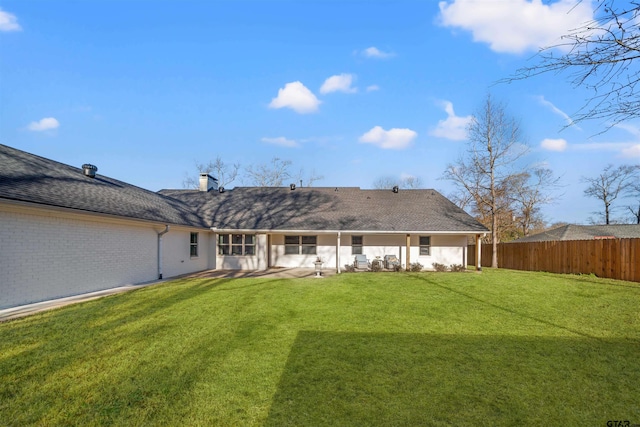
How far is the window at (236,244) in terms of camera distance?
655 inches

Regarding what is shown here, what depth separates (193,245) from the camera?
15.6 metres

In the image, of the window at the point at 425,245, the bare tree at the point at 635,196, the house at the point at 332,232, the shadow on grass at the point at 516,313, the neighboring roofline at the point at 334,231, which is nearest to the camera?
the shadow on grass at the point at 516,313

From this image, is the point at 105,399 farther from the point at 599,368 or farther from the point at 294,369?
the point at 599,368

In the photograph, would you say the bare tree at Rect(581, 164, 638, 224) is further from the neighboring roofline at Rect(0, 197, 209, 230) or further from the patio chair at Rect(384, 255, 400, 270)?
the neighboring roofline at Rect(0, 197, 209, 230)

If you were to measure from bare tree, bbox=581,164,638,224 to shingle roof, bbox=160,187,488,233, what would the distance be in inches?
1196

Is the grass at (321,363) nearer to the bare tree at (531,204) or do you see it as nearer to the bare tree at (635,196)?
the bare tree at (531,204)

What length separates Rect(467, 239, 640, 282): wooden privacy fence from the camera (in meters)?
12.4

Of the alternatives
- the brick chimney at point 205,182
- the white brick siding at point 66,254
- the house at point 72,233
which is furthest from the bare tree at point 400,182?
the white brick siding at point 66,254

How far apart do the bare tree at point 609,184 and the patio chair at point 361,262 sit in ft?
121

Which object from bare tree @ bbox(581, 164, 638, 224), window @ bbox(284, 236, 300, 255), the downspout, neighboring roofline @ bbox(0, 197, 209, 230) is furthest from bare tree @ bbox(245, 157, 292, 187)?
bare tree @ bbox(581, 164, 638, 224)

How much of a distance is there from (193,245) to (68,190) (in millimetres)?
6722

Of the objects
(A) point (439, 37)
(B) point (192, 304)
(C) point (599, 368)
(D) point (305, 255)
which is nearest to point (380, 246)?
(D) point (305, 255)

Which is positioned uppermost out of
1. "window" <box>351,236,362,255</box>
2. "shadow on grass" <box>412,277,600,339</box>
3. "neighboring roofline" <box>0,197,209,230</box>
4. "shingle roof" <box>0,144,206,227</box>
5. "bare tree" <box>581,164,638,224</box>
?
"bare tree" <box>581,164,638,224</box>

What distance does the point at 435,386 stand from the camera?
3664mm
